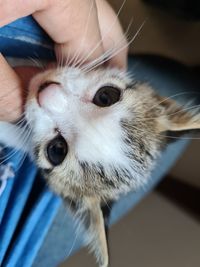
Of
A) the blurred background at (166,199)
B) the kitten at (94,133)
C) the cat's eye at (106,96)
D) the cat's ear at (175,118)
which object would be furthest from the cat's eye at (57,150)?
the blurred background at (166,199)

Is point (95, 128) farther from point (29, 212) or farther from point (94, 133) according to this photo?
point (29, 212)

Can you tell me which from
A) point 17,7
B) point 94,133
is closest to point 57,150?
point 94,133

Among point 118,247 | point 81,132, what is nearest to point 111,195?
point 81,132

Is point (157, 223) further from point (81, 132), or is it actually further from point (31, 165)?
point (81, 132)

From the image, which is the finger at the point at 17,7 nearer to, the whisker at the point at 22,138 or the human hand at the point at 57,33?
the human hand at the point at 57,33

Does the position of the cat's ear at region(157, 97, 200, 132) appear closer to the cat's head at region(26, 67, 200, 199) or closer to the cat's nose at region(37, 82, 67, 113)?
the cat's head at region(26, 67, 200, 199)

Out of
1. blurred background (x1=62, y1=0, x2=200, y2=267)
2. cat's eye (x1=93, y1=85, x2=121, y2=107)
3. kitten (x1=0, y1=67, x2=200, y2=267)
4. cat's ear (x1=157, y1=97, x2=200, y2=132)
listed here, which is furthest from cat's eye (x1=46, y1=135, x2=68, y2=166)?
blurred background (x1=62, y1=0, x2=200, y2=267)
